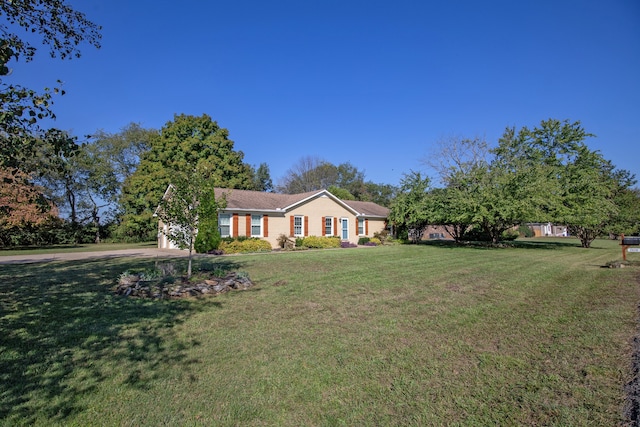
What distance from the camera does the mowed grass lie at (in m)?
3.02

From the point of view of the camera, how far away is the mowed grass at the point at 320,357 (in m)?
3.02

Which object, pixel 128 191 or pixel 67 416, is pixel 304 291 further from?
pixel 128 191

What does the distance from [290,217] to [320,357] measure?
18288 millimetres

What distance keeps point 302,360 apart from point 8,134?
15.9 feet

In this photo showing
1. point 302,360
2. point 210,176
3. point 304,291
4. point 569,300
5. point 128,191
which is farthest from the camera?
point 128,191

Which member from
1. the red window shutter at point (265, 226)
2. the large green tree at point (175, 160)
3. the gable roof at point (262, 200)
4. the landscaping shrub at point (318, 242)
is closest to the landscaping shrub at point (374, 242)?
the gable roof at point (262, 200)

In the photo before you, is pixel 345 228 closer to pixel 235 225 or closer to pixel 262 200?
pixel 262 200

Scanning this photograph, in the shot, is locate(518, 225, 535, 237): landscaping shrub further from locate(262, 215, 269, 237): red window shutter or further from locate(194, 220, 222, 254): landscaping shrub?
locate(194, 220, 222, 254): landscaping shrub

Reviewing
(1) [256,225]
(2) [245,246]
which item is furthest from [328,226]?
(2) [245,246]

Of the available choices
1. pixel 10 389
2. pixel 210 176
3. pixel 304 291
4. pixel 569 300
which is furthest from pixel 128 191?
pixel 569 300

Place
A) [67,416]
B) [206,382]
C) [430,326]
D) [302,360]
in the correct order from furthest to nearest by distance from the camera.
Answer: [430,326]
[302,360]
[206,382]
[67,416]

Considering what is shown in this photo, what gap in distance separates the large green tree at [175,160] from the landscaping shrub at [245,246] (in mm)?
10980

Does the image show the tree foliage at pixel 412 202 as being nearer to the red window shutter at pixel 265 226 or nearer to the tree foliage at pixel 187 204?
the red window shutter at pixel 265 226

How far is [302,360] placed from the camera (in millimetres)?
4109
